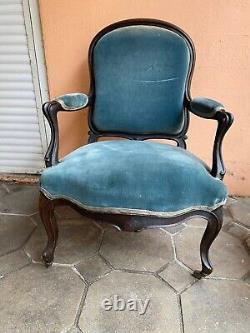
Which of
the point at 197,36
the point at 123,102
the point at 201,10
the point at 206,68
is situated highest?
the point at 201,10

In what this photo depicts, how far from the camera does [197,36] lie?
1.49 meters

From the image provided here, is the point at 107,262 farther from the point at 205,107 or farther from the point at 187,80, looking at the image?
the point at 187,80

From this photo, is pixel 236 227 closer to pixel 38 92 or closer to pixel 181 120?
Answer: pixel 181 120

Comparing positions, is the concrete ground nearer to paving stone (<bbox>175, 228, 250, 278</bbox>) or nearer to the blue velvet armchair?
paving stone (<bbox>175, 228, 250, 278</bbox>)

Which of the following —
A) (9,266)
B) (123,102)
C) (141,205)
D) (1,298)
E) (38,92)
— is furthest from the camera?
(38,92)

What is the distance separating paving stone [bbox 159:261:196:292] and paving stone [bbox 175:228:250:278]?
5 centimetres

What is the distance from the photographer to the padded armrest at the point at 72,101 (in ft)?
4.16

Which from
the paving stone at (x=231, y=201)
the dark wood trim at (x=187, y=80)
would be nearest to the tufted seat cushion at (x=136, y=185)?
the dark wood trim at (x=187, y=80)

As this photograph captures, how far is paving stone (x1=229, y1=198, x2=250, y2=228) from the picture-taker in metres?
1.62

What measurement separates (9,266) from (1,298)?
17 centimetres

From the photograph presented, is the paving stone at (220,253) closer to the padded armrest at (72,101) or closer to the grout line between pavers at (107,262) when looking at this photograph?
the grout line between pavers at (107,262)

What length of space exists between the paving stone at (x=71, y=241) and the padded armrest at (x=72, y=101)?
614mm

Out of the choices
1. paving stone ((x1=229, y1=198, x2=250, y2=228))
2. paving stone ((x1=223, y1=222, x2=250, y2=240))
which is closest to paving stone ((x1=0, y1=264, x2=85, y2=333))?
paving stone ((x1=223, y1=222, x2=250, y2=240))

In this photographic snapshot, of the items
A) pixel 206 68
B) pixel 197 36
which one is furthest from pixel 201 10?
pixel 206 68
